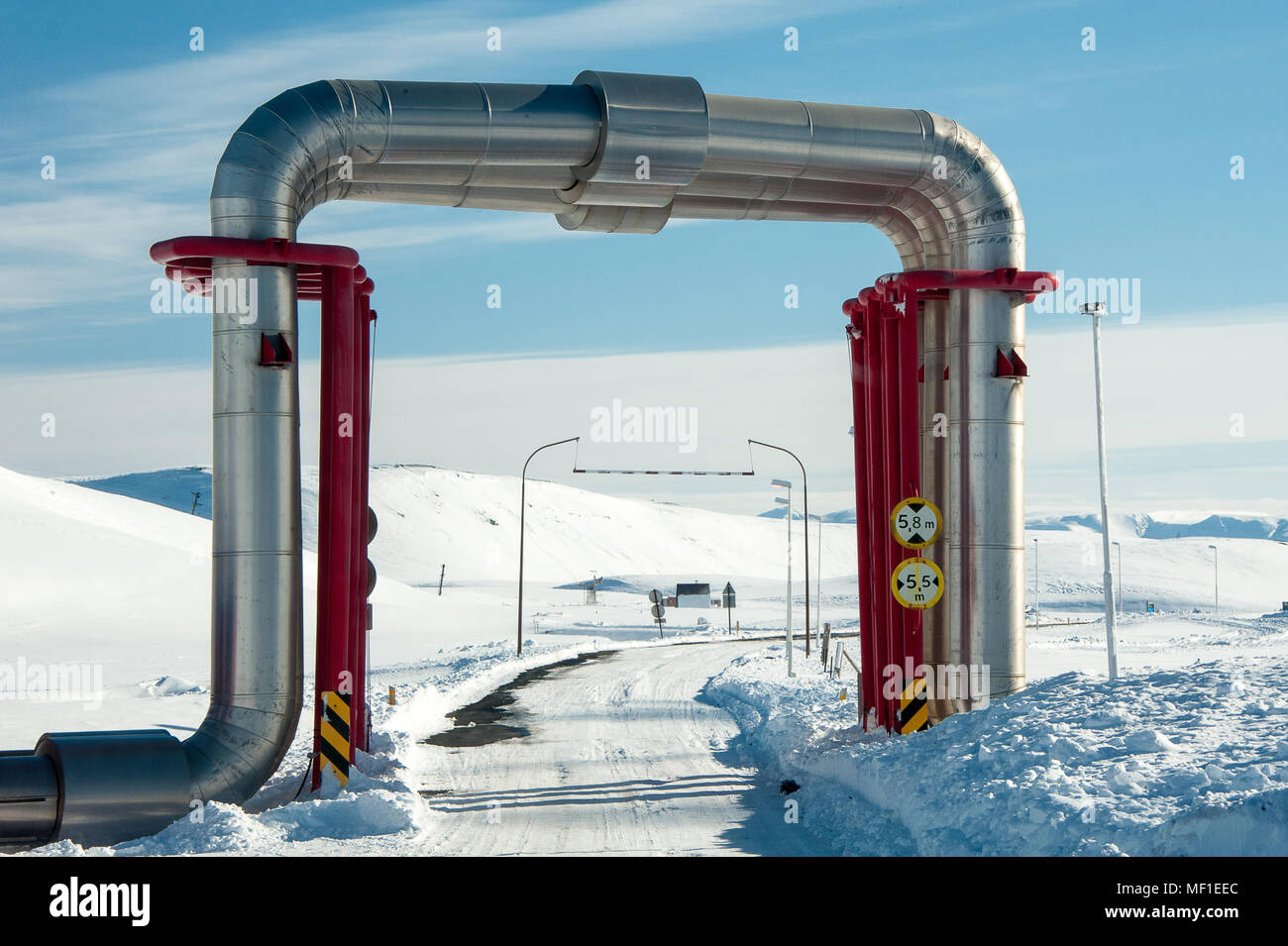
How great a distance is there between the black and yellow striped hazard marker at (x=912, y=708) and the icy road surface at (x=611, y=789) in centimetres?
186

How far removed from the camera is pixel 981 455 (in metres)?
15.0

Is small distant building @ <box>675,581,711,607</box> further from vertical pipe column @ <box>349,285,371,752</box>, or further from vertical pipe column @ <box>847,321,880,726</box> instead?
vertical pipe column @ <box>349,285,371,752</box>

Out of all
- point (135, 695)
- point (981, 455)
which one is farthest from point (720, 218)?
point (135, 695)

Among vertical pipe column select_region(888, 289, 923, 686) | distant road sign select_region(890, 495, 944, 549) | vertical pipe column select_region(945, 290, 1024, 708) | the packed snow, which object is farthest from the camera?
vertical pipe column select_region(945, 290, 1024, 708)

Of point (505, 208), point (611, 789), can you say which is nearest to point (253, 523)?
point (611, 789)

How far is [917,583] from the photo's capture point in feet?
48.1

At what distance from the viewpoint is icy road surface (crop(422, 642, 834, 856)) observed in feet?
35.8

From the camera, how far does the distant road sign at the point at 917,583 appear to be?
14.6 metres

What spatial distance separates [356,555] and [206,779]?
10.6ft

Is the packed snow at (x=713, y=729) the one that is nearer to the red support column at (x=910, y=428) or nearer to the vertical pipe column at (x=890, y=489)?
the vertical pipe column at (x=890, y=489)

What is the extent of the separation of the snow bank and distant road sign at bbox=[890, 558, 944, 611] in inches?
60.2

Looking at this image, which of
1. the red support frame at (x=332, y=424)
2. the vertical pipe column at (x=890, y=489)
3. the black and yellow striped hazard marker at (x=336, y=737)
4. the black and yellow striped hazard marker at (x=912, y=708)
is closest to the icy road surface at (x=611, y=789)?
the black and yellow striped hazard marker at (x=336, y=737)

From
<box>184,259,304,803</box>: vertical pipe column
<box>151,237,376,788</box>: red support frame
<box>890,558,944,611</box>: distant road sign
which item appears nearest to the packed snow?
<box>184,259,304,803</box>: vertical pipe column
